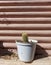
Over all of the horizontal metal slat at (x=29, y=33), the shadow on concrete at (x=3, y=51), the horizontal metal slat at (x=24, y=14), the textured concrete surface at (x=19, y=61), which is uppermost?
the horizontal metal slat at (x=24, y=14)

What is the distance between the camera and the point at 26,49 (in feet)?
15.4

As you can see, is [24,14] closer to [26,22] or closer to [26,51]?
[26,22]

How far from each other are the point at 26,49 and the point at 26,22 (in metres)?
0.91

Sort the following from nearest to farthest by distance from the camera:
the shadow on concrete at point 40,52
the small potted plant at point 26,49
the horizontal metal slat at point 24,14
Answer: the small potted plant at point 26,49, the shadow on concrete at point 40,52, the horizontal metal slat at point 24,14

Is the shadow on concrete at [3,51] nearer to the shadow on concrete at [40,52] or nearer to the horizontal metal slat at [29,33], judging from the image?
the horizontal metal slat at [29,33]

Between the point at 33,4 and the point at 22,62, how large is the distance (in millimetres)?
1613

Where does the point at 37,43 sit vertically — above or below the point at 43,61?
above

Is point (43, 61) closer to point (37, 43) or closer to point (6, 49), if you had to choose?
point (37, 43)

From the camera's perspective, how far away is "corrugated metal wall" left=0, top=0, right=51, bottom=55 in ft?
17.2

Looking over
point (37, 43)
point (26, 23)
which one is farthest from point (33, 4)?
point (37, 43)

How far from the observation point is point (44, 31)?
207 inches

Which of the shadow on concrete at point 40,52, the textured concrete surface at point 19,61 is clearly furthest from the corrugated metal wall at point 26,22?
the textured concrete surface at point 19,61

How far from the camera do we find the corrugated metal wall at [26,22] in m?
5.24

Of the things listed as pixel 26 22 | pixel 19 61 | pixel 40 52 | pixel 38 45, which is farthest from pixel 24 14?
pixel 19 61
